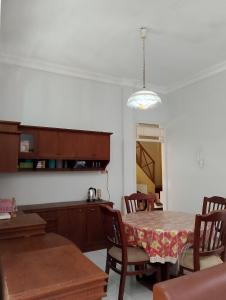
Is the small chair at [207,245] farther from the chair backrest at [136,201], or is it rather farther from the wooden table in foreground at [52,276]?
the wooden table in foreground at [52,276]

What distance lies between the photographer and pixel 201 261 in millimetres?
2350

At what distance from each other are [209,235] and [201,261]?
26 centimetres

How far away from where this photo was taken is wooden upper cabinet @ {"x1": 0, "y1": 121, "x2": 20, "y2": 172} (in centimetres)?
321

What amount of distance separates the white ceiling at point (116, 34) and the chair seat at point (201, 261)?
264 cm

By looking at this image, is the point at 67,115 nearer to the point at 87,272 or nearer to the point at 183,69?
the point at 183,69


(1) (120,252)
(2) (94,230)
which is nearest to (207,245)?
(1) (120,252)

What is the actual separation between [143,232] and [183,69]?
10.1 ft

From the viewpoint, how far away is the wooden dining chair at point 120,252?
2.37 m

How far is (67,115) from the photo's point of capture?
14.0ft

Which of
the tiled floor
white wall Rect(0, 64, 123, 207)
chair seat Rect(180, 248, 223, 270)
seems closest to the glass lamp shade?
white wall Rect(0, 64, 123, 207)

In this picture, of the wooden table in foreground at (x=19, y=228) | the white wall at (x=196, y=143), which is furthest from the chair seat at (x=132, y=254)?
the white wall at (x=196, y=143)

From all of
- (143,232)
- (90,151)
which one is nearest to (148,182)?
(90,151)

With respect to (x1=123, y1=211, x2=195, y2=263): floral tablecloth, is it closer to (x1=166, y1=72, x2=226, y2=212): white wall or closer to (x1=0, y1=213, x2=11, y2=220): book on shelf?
→ (x1=0, y1=213, x2=11, y2=220): book on shelf

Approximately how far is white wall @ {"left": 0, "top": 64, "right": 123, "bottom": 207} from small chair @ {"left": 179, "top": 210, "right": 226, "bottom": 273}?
2284mm
